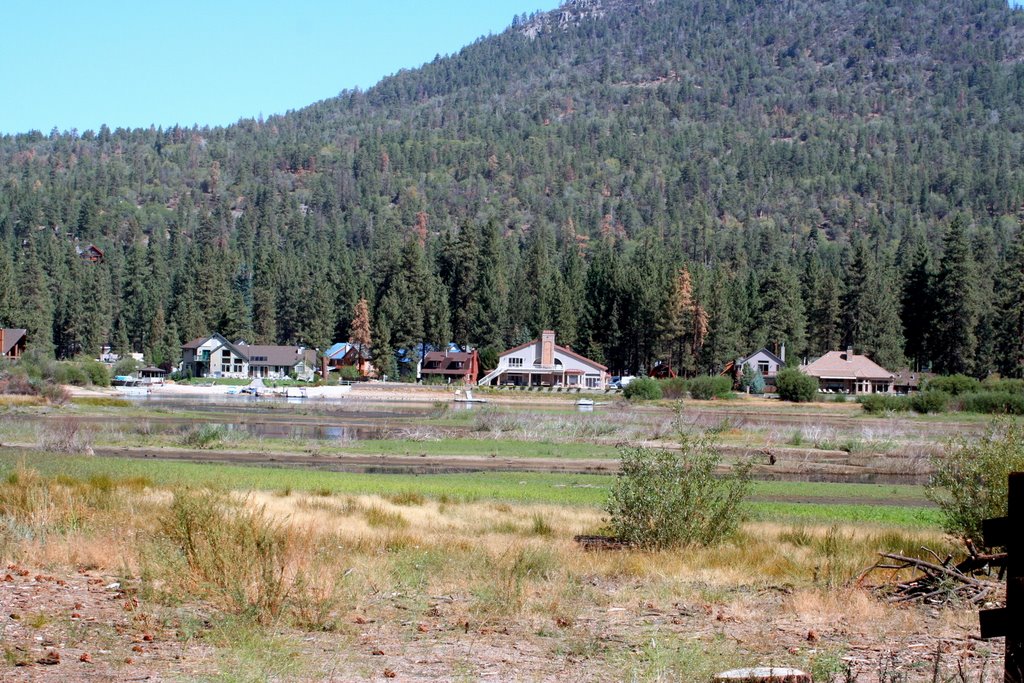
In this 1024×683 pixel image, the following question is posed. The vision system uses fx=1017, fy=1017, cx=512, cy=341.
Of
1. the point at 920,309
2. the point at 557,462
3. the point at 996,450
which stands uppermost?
the point at 920,309

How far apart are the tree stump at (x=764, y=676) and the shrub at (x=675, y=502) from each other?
7748mm

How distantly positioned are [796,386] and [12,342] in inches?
2928

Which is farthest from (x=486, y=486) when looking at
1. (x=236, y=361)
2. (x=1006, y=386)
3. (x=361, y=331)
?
(x=236, y=361)

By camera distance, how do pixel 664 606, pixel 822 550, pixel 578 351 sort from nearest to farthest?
pixel 664 606
pixel 822 550
pixel 578 351

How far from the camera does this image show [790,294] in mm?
107625

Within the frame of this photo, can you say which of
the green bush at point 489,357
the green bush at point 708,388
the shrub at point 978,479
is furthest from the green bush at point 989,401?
the shrub at point 978,479

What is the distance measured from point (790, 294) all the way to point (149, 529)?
99.8m

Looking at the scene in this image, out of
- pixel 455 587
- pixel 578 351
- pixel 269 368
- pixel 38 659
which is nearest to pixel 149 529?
pixel 455 587

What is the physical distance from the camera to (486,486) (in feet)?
96.2

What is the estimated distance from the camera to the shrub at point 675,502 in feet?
53.2

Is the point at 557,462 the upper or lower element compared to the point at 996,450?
lower

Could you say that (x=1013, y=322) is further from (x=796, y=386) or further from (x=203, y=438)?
(x=203, y=438)

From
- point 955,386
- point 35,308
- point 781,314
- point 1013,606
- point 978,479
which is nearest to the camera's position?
point 1013,606

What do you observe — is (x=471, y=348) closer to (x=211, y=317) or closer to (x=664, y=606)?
(x=211, y=317)
